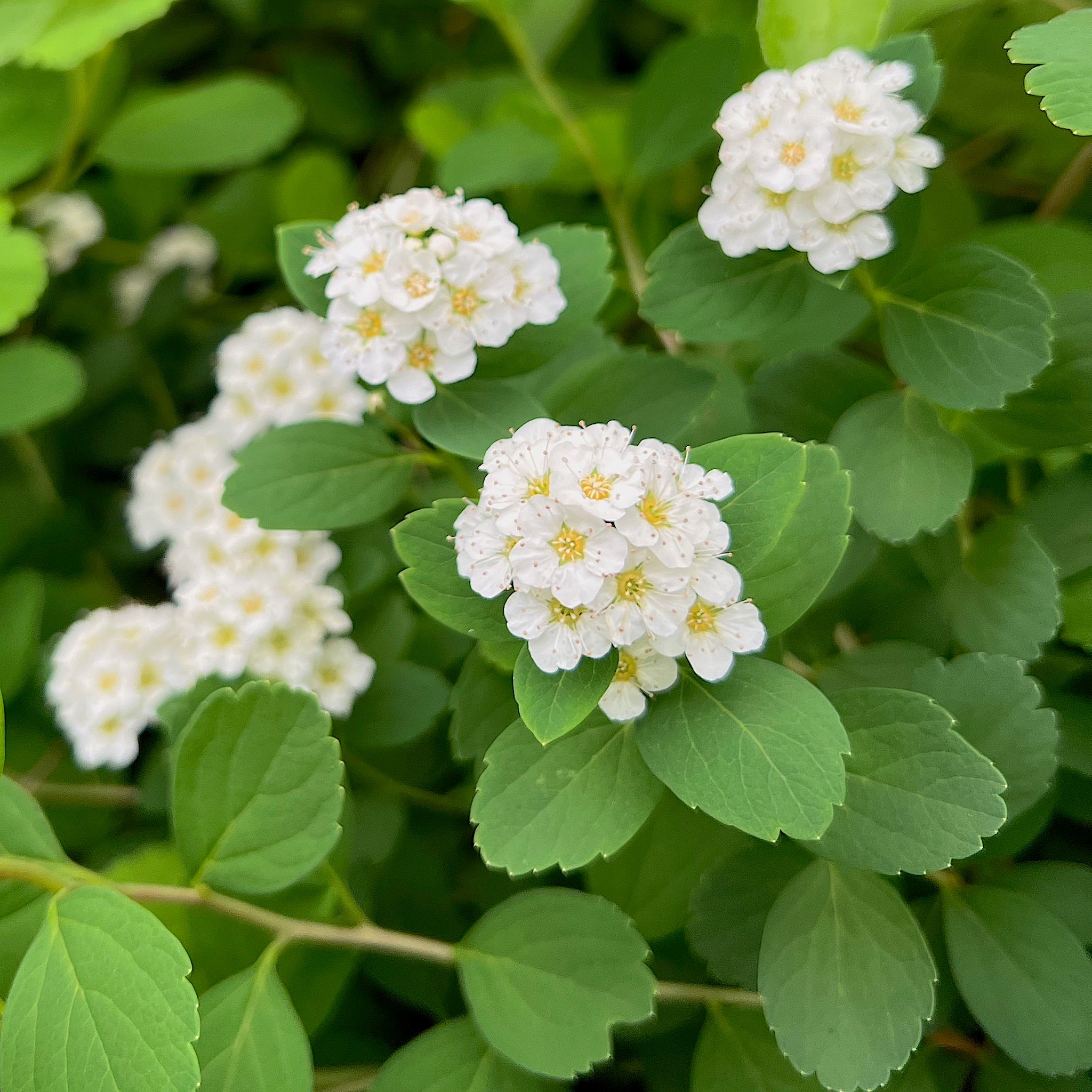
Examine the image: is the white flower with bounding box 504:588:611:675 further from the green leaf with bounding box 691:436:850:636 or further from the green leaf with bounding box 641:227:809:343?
A: the green leaf with bounding box 641:227:809:343

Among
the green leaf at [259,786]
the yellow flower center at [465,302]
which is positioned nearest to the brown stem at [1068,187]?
the yellow flower center at [465,302]

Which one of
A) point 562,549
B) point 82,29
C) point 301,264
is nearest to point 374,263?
point 301,264

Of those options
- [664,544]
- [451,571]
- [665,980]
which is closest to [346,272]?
[451,571]

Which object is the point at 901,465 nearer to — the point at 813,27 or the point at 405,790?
Answer: the point at 813,27

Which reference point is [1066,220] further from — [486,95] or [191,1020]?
[191,1020]

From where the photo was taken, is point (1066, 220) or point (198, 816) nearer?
point (198, 816)

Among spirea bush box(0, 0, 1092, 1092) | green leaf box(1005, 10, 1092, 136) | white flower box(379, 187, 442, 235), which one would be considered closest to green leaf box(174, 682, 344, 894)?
spirea bush box(0, 0, 1092, 1092)

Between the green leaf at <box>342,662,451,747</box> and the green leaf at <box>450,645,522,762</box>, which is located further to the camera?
the green leaf at <box>342,662,451,747</box>
